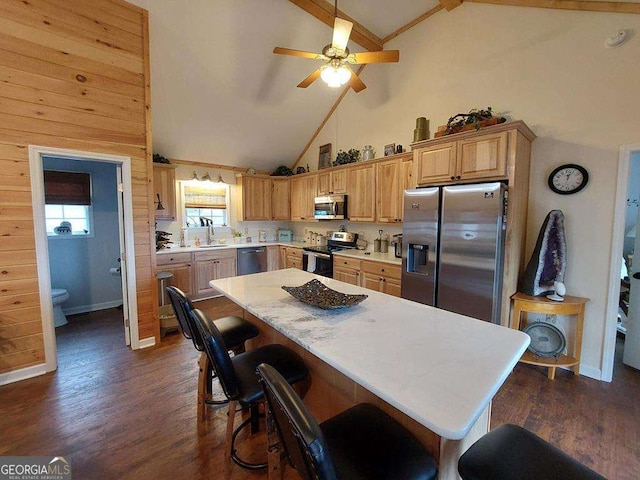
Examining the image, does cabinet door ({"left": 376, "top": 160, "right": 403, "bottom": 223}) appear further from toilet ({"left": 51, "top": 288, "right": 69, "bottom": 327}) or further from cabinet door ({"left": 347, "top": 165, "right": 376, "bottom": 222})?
toilet ({"left": 51, "top": 288, "right": 69, "bottom": 327})

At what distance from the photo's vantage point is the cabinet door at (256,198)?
555 cm

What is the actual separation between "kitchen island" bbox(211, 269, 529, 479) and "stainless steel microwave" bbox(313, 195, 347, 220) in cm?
285

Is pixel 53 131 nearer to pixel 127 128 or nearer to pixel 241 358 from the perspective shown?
pixel 127 128

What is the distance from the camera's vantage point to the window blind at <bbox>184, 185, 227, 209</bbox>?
521cm

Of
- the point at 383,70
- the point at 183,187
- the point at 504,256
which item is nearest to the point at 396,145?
the point at 383,70

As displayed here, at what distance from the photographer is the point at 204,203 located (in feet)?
17.7

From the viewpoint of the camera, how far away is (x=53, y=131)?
8.23 feet

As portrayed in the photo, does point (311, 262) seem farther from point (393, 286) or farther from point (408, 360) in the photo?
point (408, 360)

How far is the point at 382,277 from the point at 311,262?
1.47 m

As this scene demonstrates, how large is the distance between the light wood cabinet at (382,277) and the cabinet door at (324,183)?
1.67 m

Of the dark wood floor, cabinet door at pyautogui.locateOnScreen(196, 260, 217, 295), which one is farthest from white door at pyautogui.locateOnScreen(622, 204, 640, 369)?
cabinet door at pyautogui.locateOnScreen(196, 260, 217, 295)

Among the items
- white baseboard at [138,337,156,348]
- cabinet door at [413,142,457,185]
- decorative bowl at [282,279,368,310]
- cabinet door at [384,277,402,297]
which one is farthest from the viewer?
cabinet door at [384,277,402,297]

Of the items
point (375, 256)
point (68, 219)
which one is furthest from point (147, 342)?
point (375, 256)

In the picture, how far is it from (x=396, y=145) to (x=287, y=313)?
3369mm
